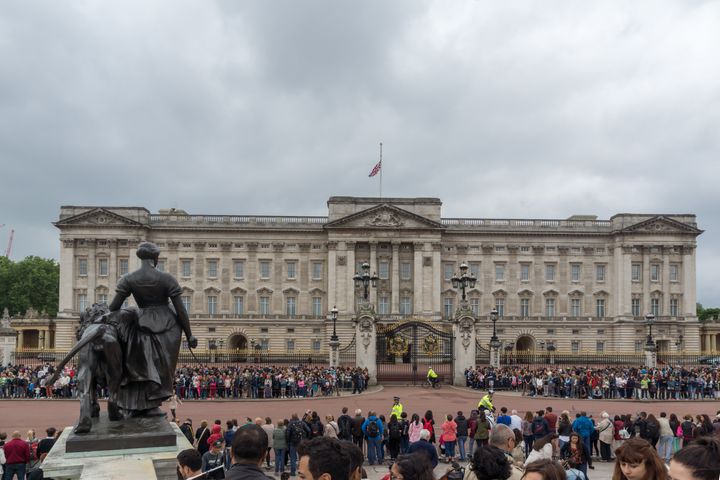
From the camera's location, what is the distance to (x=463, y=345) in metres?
39.3

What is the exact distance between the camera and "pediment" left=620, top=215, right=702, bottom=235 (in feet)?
221

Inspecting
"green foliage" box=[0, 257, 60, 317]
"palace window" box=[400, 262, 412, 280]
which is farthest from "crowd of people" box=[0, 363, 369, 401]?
"green foliage" box=[0, 257, 60, 317]

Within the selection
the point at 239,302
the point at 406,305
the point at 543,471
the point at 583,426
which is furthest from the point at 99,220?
the point at 543,471

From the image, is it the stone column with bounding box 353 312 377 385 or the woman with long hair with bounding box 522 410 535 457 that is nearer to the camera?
the woman with long hair with bounding box 522 410 535 457

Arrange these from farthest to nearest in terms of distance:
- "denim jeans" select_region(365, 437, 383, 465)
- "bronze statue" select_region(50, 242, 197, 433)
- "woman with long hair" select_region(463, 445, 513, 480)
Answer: "denim jeans" select_region(365, 437, 383, 465) → "bronze statue" select_region(50, 242, 197, 433) → "woman with long hair" select_region(463, 445, 513, 480)

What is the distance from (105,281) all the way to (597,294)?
5128 centimetres

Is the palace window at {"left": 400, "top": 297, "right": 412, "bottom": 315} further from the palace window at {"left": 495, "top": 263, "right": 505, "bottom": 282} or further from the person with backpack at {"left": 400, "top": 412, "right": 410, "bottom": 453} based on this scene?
the person with backpack at {"left": 400, "top": 412, "right": 410, "bottom": 453}

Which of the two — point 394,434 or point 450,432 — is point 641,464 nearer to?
point 450,432

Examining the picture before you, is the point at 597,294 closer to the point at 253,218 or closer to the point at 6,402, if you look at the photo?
the point at 253,218

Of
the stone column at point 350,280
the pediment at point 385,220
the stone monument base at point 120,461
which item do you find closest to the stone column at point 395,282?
the pediment at point 385,220

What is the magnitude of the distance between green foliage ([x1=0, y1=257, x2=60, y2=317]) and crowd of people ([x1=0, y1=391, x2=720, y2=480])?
3206 inches

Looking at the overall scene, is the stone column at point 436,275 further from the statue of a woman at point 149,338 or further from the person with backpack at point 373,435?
the statue of a woman at point 149,338

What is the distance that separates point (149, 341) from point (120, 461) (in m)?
1.95

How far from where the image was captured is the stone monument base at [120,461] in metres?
7.27
